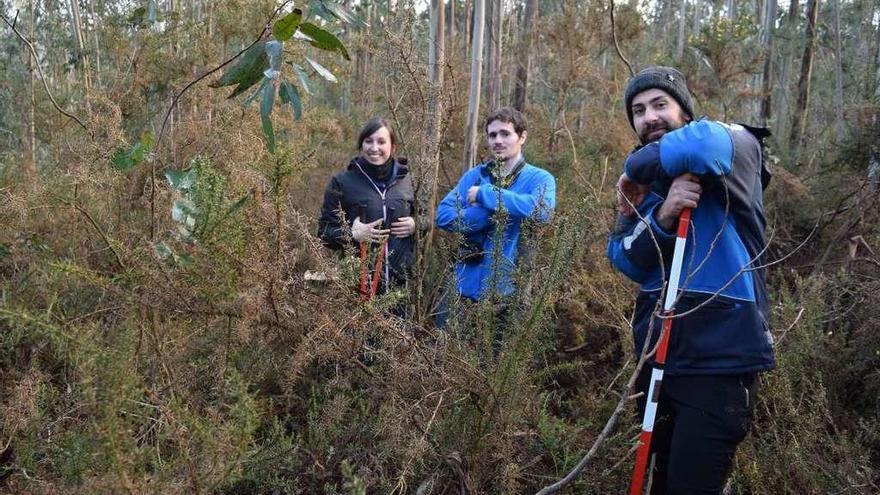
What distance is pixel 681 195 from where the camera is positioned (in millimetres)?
2064

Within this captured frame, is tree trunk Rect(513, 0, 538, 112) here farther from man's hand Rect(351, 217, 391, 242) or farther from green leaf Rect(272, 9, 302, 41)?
green leaf Rect(272, 9, 302, 41)

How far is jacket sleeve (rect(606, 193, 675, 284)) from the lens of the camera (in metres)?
2.21

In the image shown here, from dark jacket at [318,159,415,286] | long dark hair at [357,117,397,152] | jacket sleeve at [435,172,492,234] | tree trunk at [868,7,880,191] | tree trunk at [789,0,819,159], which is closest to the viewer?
jacket sleeve at [435,172,492,234]

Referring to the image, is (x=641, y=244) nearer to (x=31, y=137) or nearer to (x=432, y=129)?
(x=432, y=129)

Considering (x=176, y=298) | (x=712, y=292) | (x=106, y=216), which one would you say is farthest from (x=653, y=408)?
(x=106, y=216)

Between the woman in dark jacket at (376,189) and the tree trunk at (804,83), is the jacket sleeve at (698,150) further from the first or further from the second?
the tree trunk at (804,83)

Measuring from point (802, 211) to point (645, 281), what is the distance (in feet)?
14.3

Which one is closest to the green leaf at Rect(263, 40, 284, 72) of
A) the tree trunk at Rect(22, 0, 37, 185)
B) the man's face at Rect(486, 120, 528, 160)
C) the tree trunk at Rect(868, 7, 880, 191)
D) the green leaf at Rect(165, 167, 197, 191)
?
the green leaf at Rect(165, 167, 197, 191)

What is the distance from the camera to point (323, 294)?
2.05 m

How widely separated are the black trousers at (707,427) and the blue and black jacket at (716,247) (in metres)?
0.06

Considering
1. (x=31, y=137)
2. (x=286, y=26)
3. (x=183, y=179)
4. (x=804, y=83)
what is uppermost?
(x=804, y=83)

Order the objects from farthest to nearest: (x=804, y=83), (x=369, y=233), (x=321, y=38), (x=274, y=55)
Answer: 1. (x=804, y=83)
2. (x=369, y=233)
3. (x=321, y=38)
4. (x=274, y=55)

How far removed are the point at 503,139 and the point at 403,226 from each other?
732 mm

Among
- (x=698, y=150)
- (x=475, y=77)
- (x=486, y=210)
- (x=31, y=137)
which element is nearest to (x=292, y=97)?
(x=698, y=150)
